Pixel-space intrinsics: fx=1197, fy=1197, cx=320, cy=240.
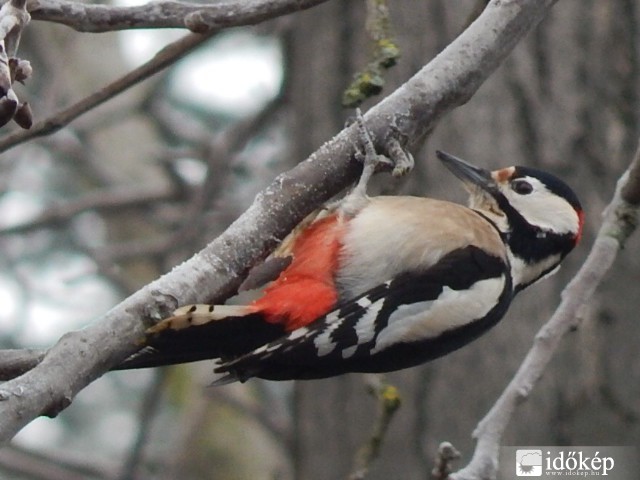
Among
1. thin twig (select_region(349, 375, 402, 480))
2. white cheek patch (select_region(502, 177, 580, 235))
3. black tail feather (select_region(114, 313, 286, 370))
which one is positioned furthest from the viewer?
white cheek patch (select_region(502, 177, 580, 235))

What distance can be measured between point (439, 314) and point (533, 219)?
0.57m

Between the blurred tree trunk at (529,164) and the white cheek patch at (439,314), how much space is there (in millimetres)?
1156

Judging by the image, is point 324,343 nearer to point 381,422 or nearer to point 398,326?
point 398,326

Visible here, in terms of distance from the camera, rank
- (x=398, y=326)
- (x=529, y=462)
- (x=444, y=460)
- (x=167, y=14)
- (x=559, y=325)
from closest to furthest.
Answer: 1. (x=444, y=460)
2. (x=167, y=14)
3. (x=559, y=325)
4. (x=398, y=326)
5. (x=529, y=462)

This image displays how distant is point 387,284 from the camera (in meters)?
2.71

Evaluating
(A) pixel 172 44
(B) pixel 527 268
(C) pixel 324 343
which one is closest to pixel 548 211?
(B) pixel 527 268

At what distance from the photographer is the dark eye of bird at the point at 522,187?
3.15m

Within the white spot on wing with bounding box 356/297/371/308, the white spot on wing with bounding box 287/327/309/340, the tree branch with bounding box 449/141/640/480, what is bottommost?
the white spot on wing with bounding box 356/297/371/308

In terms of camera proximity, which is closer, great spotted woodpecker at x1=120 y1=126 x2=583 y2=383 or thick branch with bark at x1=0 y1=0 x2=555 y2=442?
thick branch with bark at x1=0 y1=0 x2=555 y2=442

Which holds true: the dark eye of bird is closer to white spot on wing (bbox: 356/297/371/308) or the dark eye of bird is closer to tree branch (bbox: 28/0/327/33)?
white spot on wing (bbox: 356/297/371/308)

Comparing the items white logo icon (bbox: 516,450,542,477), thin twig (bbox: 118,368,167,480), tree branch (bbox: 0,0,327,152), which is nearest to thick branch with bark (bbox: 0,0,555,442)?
tree branch (bbox: 0,0,327,152)

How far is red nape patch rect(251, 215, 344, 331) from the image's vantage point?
2539 mm

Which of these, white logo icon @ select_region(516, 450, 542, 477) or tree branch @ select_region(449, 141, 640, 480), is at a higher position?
tree branch @ select_region(449, 141, 640, 480)

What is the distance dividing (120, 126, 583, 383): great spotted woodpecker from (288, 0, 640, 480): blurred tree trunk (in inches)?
32.4
